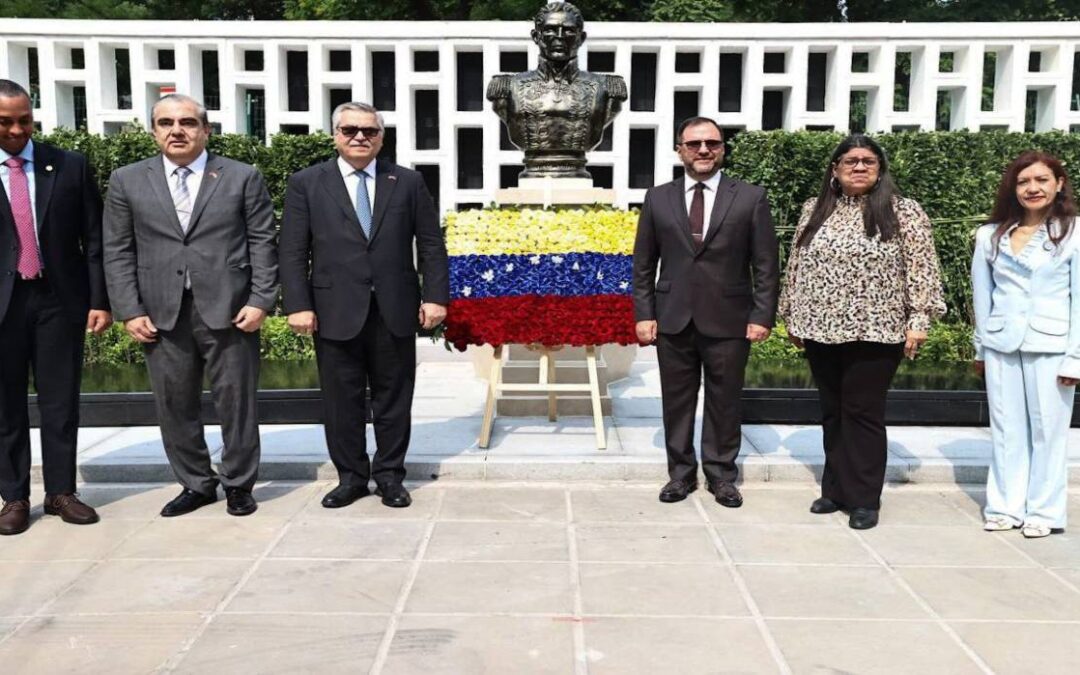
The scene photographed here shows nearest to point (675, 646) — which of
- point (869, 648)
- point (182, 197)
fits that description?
point (869, 648)

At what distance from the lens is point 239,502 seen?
4.02 meters

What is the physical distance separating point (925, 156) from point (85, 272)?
1012cm

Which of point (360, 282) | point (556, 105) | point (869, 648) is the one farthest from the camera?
point (556, 105)

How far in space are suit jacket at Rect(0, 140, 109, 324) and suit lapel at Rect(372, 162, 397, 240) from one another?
1.15 meters

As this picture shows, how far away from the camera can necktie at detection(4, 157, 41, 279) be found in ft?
12.0

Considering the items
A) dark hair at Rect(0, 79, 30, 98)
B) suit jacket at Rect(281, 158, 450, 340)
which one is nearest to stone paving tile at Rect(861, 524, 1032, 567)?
suit jacket at Rect(281, 158, 450, 340)

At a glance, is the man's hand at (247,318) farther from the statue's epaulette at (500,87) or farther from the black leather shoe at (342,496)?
the statue's epaulette at (500,87)

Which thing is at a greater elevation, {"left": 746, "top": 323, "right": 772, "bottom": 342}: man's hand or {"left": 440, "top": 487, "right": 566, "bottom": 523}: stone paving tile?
{"left": 746, "top": 323, "right": 772, "bottom": 342}: man's hand

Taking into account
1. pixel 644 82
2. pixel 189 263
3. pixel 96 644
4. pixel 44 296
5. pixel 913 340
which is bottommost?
pixel 96 644

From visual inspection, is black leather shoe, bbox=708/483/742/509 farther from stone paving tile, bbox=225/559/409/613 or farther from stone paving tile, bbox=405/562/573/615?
stone paving tile, bbox=225/559/409/613

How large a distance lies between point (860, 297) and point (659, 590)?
1.44 meters

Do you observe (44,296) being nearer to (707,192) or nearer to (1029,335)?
(707,192)

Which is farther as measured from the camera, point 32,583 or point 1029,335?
point 1029,335

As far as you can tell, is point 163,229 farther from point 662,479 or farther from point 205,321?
point 662,479
